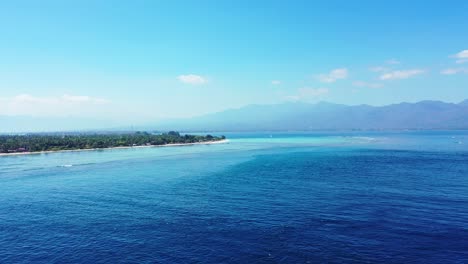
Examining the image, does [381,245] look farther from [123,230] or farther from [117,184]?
[117,184]

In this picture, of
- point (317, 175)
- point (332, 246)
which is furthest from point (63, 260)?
point (317, 175)

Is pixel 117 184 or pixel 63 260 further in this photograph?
pixel 117 184

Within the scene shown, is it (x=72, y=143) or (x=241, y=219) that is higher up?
(x=72, y=143)

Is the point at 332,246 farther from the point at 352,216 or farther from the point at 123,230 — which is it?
the point at 123,230

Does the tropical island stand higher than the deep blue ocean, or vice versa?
the tropical island

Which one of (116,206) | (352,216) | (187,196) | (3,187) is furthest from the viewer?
(3,187)

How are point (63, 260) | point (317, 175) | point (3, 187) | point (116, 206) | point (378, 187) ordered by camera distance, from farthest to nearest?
point (317, 175)
point (3, 187)
point (378, 187)
point (116, 206)
point (63, 260)

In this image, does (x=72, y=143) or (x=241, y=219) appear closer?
(x=241, y=219)

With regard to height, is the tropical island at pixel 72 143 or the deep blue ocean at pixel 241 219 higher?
the tropical island at pixel 72 143

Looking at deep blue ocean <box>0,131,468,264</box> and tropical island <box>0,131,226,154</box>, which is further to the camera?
tropical island <box>0,131,226,154</box>

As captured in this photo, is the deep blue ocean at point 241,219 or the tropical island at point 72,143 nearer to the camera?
the deep blue ocean at point 241,219
